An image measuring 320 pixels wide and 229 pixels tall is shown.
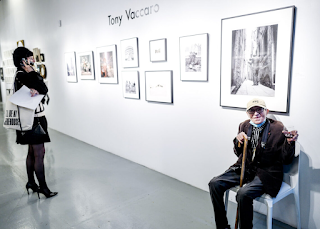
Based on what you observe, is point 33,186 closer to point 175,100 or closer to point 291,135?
point 175,100

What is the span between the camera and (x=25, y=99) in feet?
9.52

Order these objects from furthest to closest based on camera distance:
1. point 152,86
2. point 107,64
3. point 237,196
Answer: point 107,64
point 152,86
point 237,196

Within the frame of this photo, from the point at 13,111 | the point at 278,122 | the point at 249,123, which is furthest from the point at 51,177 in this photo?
the point at 278,122

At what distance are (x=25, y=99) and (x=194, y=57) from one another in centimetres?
201

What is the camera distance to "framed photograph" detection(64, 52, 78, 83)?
18.0ft

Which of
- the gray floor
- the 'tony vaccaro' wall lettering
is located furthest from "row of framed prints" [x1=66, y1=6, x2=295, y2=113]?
the gray floor

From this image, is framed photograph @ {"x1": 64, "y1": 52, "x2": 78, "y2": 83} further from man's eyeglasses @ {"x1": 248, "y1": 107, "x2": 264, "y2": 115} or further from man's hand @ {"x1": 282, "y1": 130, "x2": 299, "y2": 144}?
man's hand @ {"x1": 282, "y1": 130, "x2": 299, "y2": 144}

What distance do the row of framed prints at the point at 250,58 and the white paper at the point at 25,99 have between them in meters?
1.77

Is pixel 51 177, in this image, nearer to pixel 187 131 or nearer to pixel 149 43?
pixel 187 131

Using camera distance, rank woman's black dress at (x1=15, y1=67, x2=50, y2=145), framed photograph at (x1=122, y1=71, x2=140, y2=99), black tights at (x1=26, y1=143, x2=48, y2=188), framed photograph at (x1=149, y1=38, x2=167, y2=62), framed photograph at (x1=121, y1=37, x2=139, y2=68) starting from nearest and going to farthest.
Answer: woman's black dress at (x1=15, y1=67, x2=50, y2=145), black tights at (x1=26, y1=143, x2=48, y2=188), framed photograph at (x1=149, y1=38, x2=167, y2=62), framed photograph at (x1=121, y1=37, x2=139, y2=68), framed photograph at (x1=122, y1=71, x2=140, y2=99)

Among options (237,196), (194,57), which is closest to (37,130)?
(194,57)

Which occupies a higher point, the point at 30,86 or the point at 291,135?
the point at 30,86

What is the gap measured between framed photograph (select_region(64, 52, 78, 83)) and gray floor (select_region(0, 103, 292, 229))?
6.55 ft

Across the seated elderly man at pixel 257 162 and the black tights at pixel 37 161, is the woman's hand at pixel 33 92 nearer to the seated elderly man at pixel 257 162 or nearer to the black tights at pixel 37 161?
the black tights at pixel 37 161
